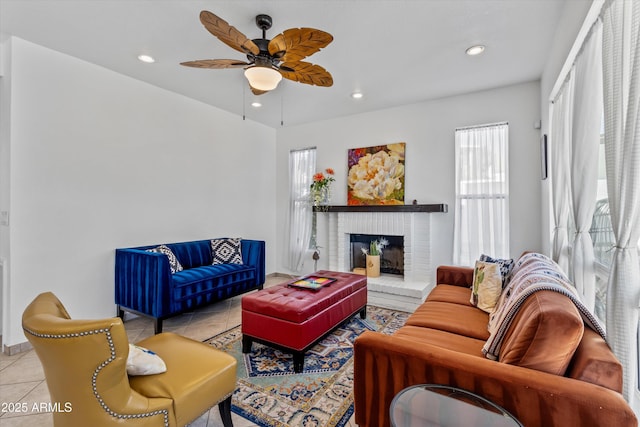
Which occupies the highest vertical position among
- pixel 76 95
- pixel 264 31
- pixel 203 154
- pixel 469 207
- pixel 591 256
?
pixel 264 31

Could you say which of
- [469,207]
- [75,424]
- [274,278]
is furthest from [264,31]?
[274,278]

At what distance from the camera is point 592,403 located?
1.01 m

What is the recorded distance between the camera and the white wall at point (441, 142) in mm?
3594

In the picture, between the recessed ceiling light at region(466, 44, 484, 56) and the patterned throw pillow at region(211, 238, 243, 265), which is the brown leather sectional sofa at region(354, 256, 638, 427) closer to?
the recessed ceiling light at region(466, 44, 484, 56)

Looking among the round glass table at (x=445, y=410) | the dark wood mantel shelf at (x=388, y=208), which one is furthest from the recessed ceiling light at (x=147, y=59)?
the round glass table at (x=445, y=410)

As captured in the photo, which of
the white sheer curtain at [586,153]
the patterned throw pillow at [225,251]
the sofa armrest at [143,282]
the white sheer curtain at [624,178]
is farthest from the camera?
the patterned throw pillow at [225,251]

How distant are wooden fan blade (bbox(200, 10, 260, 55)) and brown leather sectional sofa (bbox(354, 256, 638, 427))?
1.99 metres

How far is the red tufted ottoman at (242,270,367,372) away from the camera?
7.48 feet

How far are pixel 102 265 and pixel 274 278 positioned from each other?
276 cm

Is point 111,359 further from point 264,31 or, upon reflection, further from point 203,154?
point 203,154

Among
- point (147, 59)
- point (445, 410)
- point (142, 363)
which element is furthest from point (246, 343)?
point (147, 59)

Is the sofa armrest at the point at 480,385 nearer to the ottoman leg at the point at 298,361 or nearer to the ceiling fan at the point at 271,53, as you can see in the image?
the ottoman leg at the point at 298,361

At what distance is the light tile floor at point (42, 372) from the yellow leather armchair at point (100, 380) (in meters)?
0.58

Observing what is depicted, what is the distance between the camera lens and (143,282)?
9.91 feet
